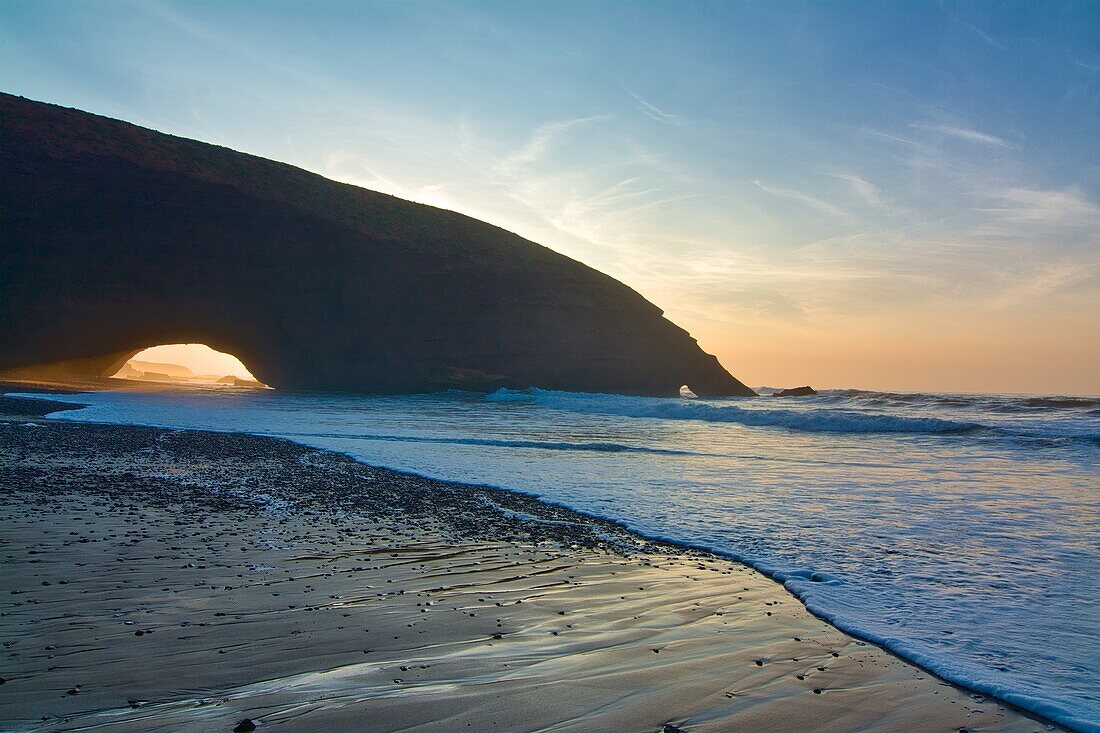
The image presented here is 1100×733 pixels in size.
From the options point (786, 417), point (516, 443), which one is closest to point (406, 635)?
point (516, 443)

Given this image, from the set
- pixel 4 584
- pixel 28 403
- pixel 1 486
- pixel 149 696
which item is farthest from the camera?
pixel 28 403

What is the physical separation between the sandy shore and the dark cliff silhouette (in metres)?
38.2

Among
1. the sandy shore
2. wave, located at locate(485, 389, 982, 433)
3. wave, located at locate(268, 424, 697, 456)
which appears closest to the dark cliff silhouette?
wave, located at locate(485, 389, 982, 433)

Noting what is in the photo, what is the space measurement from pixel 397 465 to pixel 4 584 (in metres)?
7.15

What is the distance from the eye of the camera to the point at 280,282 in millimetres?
Result: 43781

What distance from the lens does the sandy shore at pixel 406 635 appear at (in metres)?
2.55

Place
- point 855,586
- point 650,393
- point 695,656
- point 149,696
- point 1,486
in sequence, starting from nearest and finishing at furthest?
point 149,696
point 695,656
point 855,586
point 1,486
point 650,393

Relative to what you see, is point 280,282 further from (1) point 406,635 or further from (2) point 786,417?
(1) point 406,635

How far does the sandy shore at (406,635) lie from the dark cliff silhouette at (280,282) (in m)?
38.2

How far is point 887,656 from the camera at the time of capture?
3.48 metres

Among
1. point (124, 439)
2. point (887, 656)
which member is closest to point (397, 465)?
point (124, 439)

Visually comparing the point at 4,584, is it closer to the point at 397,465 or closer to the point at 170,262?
the point at 397,465

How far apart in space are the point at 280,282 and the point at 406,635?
44654 mm

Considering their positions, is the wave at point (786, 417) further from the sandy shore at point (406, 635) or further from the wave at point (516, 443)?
the sandy shore at point (406, 635)
